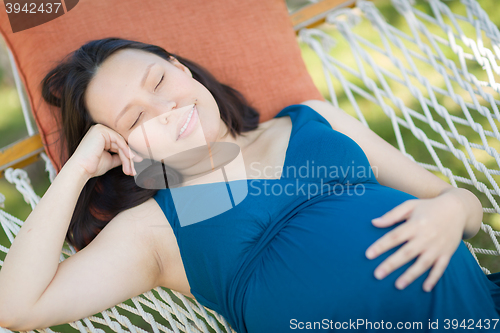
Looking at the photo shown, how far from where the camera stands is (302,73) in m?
1.68

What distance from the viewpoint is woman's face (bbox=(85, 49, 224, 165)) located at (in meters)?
1.13

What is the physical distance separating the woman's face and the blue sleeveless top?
6.7 inches

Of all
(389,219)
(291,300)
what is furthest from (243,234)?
(389,219)

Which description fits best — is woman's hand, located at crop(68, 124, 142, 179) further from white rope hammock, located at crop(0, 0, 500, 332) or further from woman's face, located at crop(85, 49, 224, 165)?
white rope hammock, located at crop(0, 0, 500, 332)

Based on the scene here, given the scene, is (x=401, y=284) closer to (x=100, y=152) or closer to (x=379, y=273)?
(x=379, y=273)

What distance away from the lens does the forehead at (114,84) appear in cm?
113

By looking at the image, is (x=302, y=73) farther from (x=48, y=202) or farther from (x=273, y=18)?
(x=48, y=202)

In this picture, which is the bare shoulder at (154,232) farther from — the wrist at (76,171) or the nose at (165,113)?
the nose at (165,113)

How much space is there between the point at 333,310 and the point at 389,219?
0.27m

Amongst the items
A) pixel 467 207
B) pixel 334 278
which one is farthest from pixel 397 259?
pixel 467 207

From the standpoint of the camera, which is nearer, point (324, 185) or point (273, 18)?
point (324, 185)

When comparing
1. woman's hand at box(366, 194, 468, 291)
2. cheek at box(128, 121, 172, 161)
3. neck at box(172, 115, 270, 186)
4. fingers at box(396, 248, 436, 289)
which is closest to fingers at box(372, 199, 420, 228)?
woman's hand at box(366, 194, 468, 291)

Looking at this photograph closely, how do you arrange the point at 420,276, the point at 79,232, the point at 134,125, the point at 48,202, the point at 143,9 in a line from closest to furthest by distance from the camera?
1. the point at 420,276
2. the point at 48,202
3. the point at 134,125
4. the point at 79,232
5. the point at 143,9

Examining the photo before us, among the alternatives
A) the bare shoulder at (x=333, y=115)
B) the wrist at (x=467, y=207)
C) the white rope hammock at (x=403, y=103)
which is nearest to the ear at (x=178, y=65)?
the bare shoulder at (x=333, y=115)
